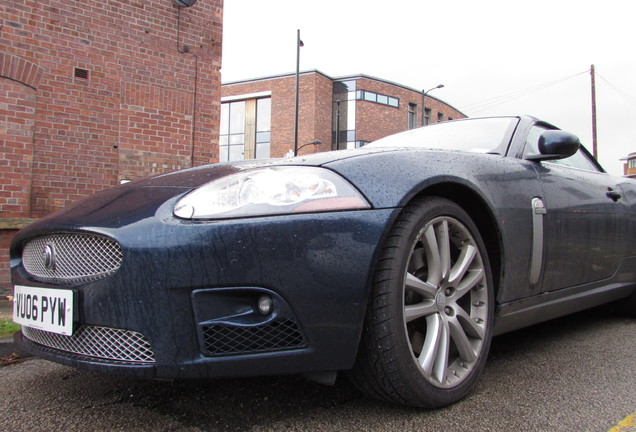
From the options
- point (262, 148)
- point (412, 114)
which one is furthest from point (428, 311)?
point (412, 114)

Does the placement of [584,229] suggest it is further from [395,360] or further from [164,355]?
[164,355]

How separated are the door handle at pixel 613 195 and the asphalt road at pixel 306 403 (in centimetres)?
103

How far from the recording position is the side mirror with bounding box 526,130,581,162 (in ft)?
8.06

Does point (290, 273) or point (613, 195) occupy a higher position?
point (613, 195)

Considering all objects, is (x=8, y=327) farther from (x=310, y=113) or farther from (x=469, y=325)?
(x=310, y=113)

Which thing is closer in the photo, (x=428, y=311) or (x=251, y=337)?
(x=251, y=337)

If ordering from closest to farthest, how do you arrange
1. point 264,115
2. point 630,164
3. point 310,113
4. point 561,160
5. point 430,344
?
point 430,344 → point 561,160 → point 310,113 → point 264,115 → point 630,164

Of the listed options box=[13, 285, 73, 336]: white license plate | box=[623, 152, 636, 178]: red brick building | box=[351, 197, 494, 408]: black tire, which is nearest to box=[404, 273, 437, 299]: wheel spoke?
box=[351, 197, 494, 408]: black tire

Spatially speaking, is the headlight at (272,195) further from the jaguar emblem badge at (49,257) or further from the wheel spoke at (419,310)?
the jaguar emblem badge at (49,257)

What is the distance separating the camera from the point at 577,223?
2525 mm

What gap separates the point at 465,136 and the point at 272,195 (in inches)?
63.0

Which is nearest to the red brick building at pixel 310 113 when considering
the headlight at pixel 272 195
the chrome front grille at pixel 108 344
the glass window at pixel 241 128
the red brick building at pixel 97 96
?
the glass window at pixel 241 128

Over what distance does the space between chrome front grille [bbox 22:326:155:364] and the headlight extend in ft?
1.35

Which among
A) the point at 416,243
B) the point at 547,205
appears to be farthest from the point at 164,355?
the point at 547,205
